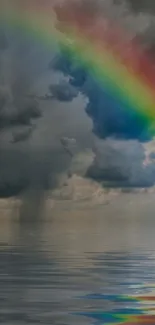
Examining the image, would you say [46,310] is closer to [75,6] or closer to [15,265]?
[15,265]

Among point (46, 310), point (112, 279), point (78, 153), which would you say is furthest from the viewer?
point (78, 153)

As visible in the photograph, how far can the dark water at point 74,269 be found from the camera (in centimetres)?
195

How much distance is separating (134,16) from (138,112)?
1.35 ft

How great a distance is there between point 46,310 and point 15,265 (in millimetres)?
254

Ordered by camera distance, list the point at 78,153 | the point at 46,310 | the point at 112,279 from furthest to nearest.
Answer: the point at 78,153 → the point at 112,279 → the point at 46,310

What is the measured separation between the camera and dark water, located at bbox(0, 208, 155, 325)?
1.95 metres

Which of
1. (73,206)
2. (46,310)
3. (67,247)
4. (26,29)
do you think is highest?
(26,29)

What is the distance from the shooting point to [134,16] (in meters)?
2.29

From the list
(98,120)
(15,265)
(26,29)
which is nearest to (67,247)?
(15,265)

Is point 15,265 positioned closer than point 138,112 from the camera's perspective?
Yes

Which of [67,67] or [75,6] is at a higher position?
[75,6]

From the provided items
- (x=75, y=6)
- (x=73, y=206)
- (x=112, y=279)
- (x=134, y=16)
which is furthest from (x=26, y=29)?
(x=112, y=279)

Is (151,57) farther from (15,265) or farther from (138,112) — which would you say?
(15,265)

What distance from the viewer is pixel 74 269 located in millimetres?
2109
